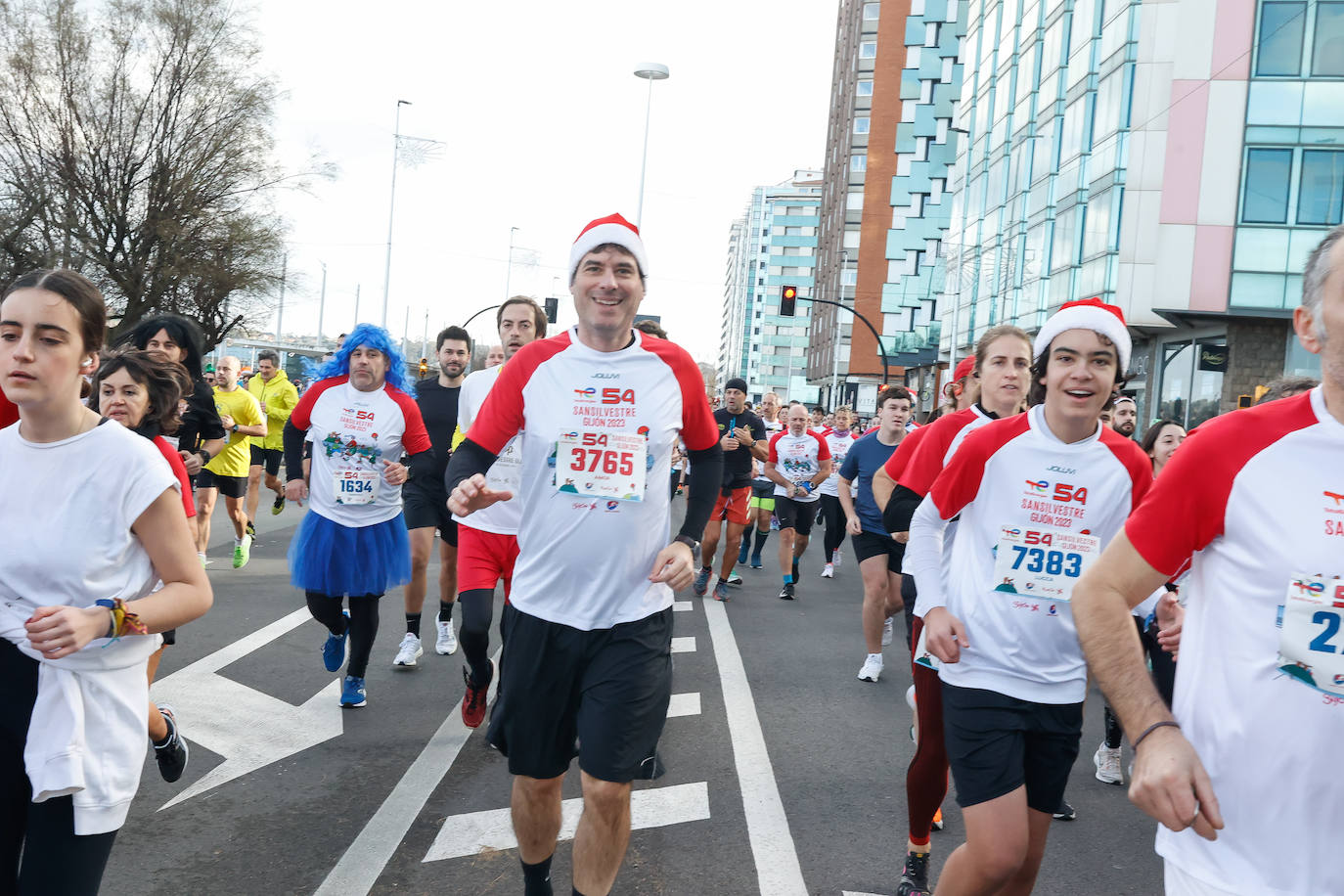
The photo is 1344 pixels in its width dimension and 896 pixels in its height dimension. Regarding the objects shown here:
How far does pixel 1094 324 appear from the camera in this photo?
3.63m

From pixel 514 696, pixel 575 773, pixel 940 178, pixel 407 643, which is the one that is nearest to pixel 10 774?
pixel 514 696

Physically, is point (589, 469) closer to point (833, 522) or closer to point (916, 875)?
point (916, 875)

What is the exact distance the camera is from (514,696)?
11.7 feet

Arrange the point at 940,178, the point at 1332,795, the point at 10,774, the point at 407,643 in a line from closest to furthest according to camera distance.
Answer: the point at 1332,795 → the point at 10,774 → the point at 407,643 → the point at 940,178

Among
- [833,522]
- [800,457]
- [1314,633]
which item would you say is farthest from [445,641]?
[1314,633]

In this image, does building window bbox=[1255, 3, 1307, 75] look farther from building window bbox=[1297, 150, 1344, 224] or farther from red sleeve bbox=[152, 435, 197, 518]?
red sleeve bbox=[152, 435, 197, 518]

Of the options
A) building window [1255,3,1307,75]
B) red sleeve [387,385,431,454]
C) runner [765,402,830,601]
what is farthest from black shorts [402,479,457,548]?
building window [1255,3,1307,75]

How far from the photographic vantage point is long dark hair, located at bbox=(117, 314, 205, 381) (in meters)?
5.29

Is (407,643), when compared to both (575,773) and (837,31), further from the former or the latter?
(837,31)

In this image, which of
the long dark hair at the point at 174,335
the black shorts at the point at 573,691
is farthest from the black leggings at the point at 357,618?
the black shorts at the point at 573,691

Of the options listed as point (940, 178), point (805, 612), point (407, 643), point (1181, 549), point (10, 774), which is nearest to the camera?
point (1181, 549)

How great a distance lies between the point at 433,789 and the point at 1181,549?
3759 mm

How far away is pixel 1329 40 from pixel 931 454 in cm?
2513

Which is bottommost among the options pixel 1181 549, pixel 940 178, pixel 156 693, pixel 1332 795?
pixel 156 693
